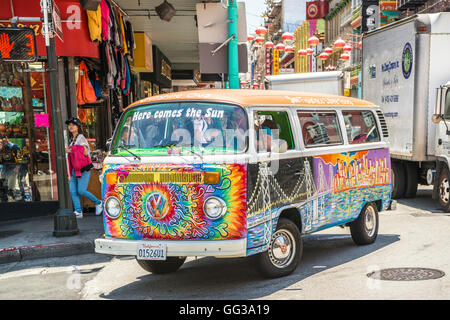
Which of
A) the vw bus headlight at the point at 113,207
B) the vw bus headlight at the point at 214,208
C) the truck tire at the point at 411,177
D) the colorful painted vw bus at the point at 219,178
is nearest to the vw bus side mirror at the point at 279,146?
the colorful painted vw bus at the point at 219,178

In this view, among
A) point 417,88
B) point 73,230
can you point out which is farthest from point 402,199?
point 73,230

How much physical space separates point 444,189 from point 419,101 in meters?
1.85

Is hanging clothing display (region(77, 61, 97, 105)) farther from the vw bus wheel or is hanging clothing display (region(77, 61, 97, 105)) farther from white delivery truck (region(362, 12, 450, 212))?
white delivery truck (region(362, 12, 450, 212))

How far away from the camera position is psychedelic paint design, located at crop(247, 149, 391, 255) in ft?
19.9

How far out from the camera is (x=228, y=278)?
6.68m

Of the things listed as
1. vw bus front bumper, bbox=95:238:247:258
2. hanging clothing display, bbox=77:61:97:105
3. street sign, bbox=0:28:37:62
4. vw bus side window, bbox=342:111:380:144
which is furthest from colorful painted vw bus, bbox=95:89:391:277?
hanging clothing display, bbox=77:61:97:105

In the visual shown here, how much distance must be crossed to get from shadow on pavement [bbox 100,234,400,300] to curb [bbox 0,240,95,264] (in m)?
1.78

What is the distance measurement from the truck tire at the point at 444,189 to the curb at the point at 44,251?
6.74 meters

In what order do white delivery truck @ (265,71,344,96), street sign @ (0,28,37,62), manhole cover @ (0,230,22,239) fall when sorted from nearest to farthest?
street sign @ (0,28,37,62)
manhole cover @ (0,230,22,239)
white delivery truck @ (265,71,344,96)

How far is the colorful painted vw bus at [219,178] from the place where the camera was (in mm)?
5793

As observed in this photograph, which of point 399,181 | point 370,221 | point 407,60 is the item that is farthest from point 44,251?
point 399,181

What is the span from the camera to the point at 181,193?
19.2 ft

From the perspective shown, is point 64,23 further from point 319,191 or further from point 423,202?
point 423,202
